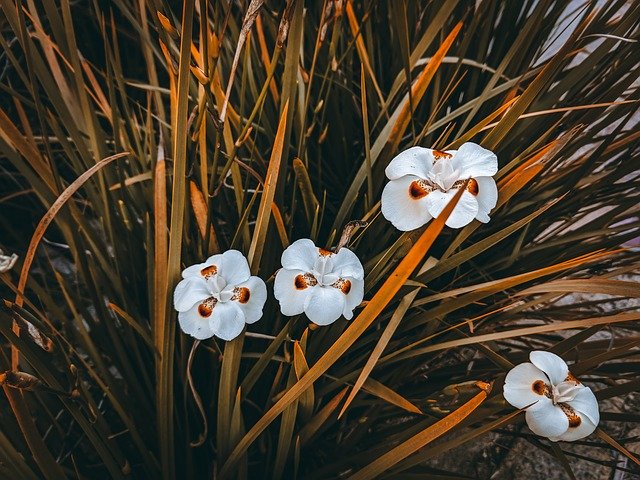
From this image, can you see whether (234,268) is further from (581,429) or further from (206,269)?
(581,429)

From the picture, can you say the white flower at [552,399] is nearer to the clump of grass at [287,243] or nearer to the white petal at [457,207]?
the clump of grass at [287,243]

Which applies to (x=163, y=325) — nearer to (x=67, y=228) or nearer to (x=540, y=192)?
(x=67, y=228)

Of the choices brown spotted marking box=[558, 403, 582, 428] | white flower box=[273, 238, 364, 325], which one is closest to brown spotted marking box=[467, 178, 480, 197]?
white flower box=[273, 238, 364, 325]

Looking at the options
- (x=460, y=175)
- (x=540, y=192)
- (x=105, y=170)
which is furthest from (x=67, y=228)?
(x=540, y=192)

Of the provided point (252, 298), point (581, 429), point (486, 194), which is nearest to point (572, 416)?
point (581, 429)

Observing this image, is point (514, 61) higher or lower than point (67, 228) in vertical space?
higher
